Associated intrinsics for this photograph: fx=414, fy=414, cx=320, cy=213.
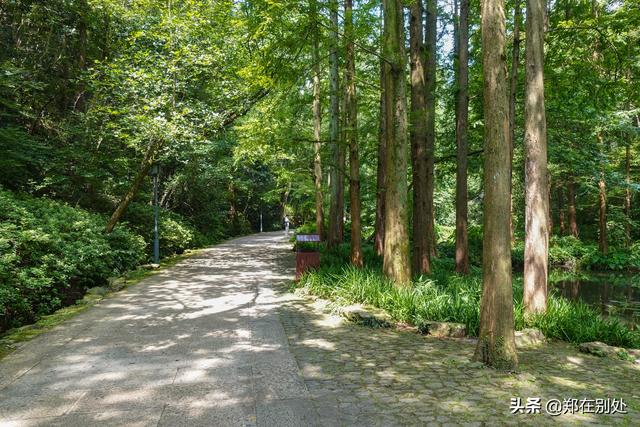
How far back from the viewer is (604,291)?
45.6 ft

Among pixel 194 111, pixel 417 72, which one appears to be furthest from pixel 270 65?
pixel 194 111

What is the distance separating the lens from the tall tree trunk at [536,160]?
6551mm

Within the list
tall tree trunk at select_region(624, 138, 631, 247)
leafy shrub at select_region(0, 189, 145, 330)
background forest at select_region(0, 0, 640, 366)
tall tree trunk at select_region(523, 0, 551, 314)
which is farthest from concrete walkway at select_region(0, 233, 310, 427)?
tall tree trunk at select_region(624, 138, 631, 247)

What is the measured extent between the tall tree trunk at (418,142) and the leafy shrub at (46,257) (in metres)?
7.28

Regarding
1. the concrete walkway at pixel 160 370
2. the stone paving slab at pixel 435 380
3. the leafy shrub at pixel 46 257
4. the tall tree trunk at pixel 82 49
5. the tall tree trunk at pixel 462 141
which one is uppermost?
the tall tree trunk at pixel 82 49

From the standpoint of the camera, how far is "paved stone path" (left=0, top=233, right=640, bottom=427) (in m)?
3.53

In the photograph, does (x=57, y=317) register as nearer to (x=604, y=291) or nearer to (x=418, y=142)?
(x=418, y=142)

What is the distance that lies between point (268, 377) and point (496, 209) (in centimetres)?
309

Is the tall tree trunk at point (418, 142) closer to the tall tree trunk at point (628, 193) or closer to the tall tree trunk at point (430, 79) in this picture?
the tall tree trunk at point (430, 79)

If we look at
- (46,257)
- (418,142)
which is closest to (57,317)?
(46,257)

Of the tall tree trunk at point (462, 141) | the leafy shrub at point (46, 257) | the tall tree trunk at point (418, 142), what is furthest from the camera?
the tall tree trunk at point (462, 141)

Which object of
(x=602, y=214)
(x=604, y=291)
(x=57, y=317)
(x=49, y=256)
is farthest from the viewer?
(x=602, y=214)

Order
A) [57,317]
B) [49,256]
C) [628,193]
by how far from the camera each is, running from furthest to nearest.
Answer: [628,193] → [49,256] → [57,317]

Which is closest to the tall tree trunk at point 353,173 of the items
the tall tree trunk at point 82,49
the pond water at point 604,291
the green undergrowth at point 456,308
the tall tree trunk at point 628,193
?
the green undergrowth at point 456,308
